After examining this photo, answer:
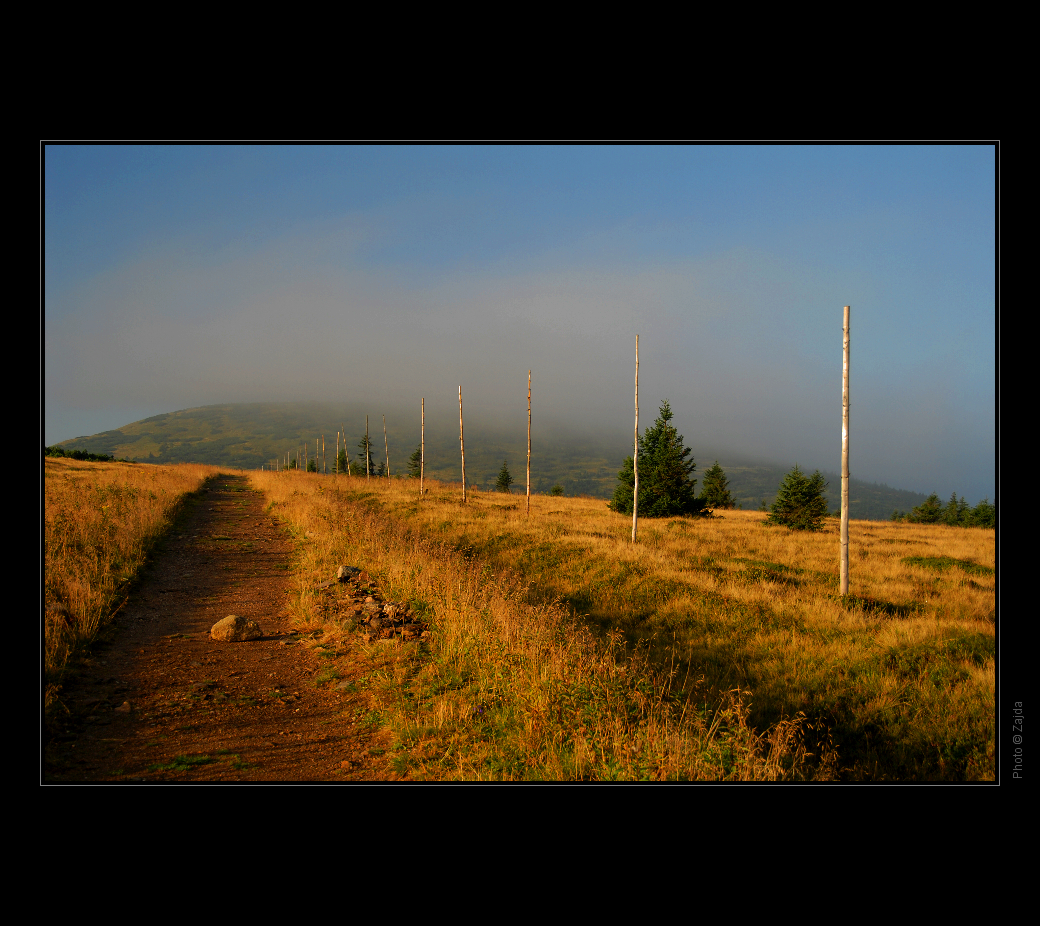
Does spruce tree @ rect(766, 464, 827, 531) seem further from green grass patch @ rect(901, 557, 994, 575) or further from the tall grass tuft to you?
the tall grass tuft

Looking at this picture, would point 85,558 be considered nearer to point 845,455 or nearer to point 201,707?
point 201,707

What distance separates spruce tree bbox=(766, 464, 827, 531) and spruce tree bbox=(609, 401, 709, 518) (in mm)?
4851

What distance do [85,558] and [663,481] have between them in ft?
101

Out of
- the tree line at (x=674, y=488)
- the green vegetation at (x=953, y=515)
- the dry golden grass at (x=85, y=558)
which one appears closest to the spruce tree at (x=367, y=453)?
the tree line at (x=674, y=488)

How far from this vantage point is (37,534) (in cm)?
346

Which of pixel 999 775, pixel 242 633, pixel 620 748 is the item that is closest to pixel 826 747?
pixel 999 775

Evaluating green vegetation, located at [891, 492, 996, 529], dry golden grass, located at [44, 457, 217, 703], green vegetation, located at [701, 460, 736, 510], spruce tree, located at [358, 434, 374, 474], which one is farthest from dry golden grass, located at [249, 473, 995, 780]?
green vegetation, located at [891, 492, 996, 529]

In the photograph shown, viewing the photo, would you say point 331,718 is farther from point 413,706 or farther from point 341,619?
point 341,619

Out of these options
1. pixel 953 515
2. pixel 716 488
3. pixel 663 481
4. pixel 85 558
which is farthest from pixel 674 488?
pixel 953 515

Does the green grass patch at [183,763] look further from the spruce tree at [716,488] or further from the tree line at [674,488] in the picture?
the spruce tree at [716,488]

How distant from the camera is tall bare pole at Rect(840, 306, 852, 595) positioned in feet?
41.3

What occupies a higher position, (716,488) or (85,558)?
(85,558)

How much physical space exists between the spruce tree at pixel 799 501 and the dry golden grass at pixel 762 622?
12.0 metres

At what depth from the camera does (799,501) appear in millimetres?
34250
